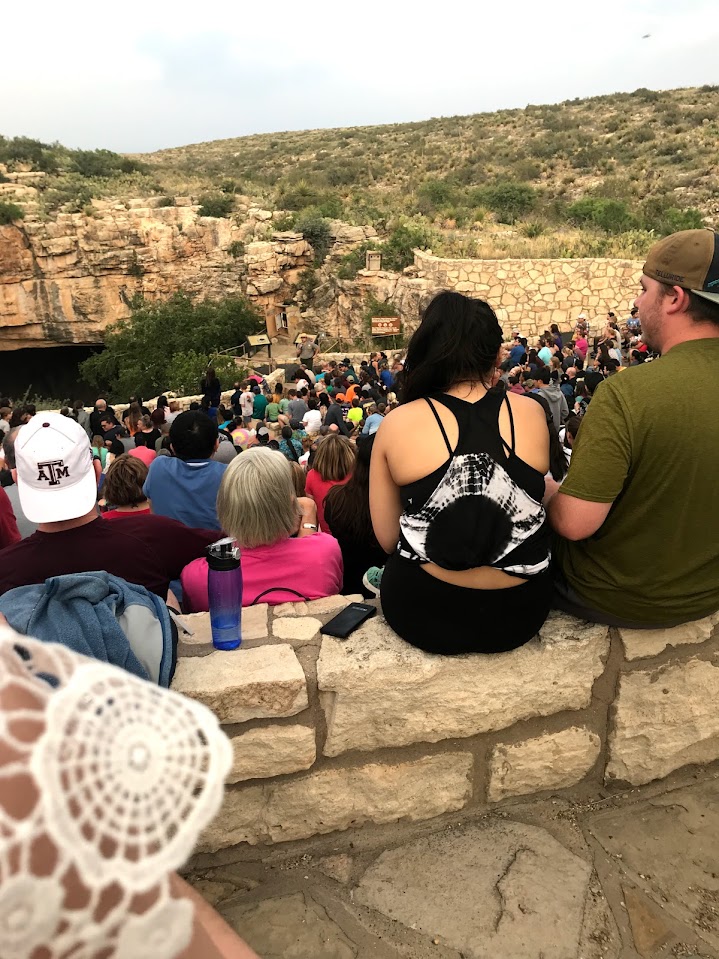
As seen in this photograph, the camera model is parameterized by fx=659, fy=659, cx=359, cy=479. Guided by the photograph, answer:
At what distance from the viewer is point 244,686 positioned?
176 centimetres

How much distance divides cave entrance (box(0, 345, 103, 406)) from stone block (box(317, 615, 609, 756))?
27.8 m

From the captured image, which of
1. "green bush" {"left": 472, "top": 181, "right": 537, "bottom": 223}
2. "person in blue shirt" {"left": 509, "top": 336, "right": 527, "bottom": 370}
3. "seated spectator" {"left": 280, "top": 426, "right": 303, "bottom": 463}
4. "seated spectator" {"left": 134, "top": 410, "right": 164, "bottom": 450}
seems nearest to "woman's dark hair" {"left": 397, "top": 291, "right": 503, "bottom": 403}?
"seated spectator" {"left": 280, "top": 426, "right": 303, "bottom": 463}

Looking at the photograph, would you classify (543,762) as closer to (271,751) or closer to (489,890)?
(489,890)

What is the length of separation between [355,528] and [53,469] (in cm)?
147

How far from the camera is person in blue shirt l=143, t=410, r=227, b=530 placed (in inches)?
157

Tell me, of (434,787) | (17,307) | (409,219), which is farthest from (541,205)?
(434,787)

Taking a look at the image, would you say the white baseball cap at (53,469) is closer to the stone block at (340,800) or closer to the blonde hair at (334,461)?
the stone block at (340,800)

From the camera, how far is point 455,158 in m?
34.2

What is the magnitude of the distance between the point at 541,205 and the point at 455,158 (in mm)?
9444

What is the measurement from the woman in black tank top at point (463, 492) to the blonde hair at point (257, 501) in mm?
532

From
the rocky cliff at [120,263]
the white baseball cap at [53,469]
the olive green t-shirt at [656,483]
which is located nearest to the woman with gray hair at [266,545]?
the white baseball cap at [53,469]

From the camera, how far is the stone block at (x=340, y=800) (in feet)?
6.00

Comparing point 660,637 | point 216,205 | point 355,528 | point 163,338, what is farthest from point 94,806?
point 216,205

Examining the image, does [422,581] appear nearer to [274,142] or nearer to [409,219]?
[409,219]
